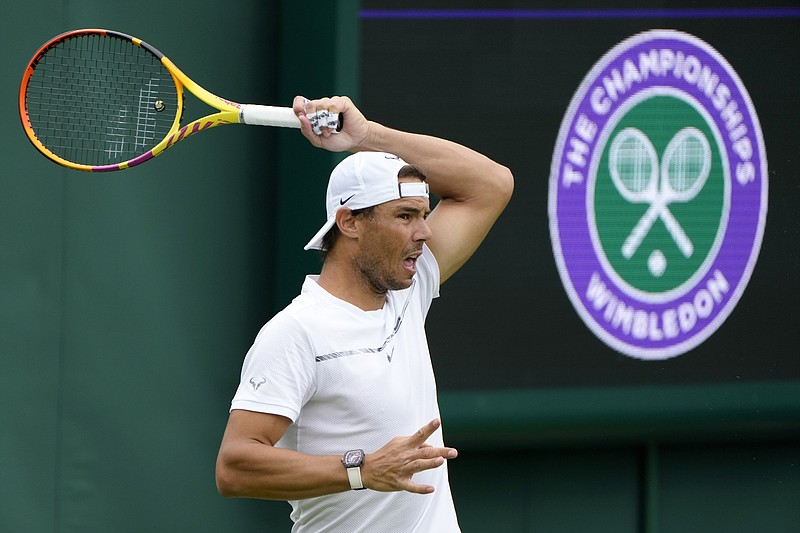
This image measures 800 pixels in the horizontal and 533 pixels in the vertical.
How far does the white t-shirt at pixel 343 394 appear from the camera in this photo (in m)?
2.88

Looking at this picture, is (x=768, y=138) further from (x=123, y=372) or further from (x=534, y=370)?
(x=123, y=372)

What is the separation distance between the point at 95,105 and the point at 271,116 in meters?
1.08

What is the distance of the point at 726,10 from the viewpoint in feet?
14.9

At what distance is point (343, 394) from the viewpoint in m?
2.94

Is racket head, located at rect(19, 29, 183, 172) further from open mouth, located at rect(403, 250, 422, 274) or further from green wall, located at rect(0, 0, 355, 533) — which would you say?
open mouth, located at rect(403, 250, 422, 274)

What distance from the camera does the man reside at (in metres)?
2.78

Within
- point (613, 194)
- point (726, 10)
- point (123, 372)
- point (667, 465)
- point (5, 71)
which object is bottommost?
point (667, 465)

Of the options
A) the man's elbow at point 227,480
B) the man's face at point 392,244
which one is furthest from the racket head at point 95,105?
the man's elbow at point 227,480

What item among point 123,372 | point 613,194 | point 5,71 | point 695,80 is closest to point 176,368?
point 123,372

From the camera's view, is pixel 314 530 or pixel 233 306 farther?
pixel 233 306

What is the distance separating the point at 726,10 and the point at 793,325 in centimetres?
105

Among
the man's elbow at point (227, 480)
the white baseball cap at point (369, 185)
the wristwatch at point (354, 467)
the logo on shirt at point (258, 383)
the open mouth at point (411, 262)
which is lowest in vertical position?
the man's elbow at point (227, 480)

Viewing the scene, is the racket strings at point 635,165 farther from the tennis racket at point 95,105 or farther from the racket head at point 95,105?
the racket head at point 95,105

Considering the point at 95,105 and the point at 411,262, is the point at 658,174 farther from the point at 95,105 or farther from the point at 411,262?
the point at 95,105
